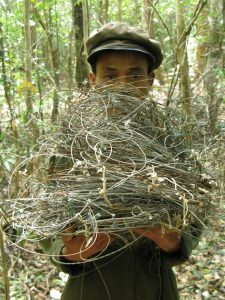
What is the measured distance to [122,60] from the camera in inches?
63.7

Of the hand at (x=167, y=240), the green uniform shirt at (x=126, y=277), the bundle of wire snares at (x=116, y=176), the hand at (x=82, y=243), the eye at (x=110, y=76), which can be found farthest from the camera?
the eye at (x=110, y=76)

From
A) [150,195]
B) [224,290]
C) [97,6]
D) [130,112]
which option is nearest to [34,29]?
[97,6]

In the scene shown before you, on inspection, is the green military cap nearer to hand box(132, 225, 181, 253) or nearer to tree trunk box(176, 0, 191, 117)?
hand box(132, 225, 181, 253)

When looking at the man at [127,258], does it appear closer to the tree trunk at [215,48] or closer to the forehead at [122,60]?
the forehead at [122,60]

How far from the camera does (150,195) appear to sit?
96 centimetres

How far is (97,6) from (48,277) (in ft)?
16.8

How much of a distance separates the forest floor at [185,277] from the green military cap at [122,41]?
1.59 m

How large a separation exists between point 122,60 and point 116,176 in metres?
0.78

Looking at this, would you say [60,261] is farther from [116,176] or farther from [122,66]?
[122,66]

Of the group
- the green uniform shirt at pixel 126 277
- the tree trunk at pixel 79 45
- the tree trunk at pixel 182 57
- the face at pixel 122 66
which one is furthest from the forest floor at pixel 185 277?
the tree trunk at pixel 79 45

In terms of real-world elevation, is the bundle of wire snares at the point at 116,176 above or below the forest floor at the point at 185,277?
above

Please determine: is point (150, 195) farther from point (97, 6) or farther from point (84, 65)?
point (97, 6)

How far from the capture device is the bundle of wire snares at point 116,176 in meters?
0.94

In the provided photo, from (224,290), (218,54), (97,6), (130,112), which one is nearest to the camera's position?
(130,112)
